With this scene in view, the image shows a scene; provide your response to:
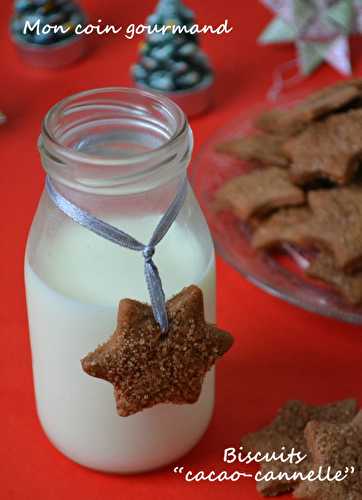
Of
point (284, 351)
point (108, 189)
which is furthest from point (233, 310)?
point (108, 189)

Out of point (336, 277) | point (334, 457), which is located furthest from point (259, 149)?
point (334, 457)

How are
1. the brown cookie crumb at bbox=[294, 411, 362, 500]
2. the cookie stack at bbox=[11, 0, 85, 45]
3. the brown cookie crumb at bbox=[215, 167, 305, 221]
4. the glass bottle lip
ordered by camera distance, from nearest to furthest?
the glass bottle lip < the brown cookie crumb at bbox=[294, 411, 362, 500] < the brown cookie crumb at bbox=[215, 167, 305, 221] < the cookie stack at bbox=[11, 0, 85, 45]

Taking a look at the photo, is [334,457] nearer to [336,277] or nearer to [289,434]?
[289,434]

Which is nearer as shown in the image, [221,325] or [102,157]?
[102,157]

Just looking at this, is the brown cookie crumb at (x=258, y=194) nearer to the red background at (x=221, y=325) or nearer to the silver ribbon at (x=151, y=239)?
the red background at (x=221, y=325)

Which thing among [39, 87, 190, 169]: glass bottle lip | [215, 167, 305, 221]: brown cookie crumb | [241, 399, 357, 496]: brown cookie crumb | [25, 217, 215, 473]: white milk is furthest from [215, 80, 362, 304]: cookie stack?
[39, 87, 190, 169]: glass bottle lip

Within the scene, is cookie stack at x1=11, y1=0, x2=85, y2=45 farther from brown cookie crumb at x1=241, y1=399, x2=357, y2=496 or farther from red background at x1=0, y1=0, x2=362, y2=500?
brown cookie crumb at x1=241, y1=399, x2=357, y2=496

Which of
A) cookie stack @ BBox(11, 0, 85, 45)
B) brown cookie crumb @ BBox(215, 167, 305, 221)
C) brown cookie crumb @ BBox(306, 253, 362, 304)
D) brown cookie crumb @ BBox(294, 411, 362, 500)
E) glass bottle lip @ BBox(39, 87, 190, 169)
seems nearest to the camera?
glass bottle lip @ BBox(39, 87, 190, 169)
